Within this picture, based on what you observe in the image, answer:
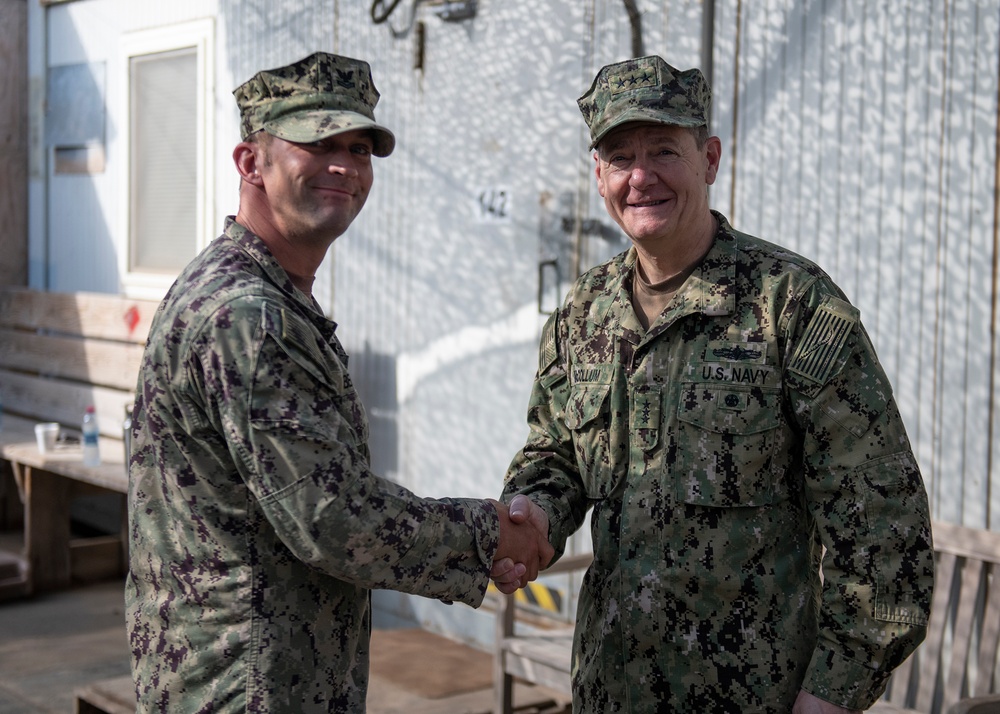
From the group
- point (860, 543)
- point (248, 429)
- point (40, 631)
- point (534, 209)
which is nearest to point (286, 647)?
point (248, 429)

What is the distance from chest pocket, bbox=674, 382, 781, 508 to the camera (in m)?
2.36

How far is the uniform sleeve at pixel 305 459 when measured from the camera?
82.3 inches

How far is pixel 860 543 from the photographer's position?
2230 mm

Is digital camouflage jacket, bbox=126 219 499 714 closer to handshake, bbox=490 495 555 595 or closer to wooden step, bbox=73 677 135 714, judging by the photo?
handshake, bbox=490 495 555 595

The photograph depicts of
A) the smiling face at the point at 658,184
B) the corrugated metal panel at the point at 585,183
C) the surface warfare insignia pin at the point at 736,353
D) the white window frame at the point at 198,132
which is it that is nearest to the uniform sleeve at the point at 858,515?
the surface warfare insignia pin at the point at 736,353

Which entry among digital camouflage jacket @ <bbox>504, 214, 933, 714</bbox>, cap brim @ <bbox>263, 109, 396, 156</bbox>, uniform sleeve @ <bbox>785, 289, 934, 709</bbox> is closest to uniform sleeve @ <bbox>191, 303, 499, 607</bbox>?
cap brim @ <bbox>263, 109, 396, 156</bbox>

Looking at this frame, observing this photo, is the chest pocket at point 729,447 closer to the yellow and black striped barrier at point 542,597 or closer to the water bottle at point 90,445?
the yellow and black striped barrier at point 542,597

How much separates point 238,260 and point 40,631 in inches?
182

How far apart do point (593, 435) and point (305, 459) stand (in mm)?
752

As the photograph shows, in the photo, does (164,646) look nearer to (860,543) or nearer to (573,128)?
(860,543)

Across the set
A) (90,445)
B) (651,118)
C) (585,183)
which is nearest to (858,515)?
(651,118)

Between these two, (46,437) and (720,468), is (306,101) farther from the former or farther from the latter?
(46,437)

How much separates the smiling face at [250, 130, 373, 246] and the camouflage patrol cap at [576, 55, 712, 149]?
548 mm

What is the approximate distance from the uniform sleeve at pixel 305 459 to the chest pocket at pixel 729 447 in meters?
0.56
